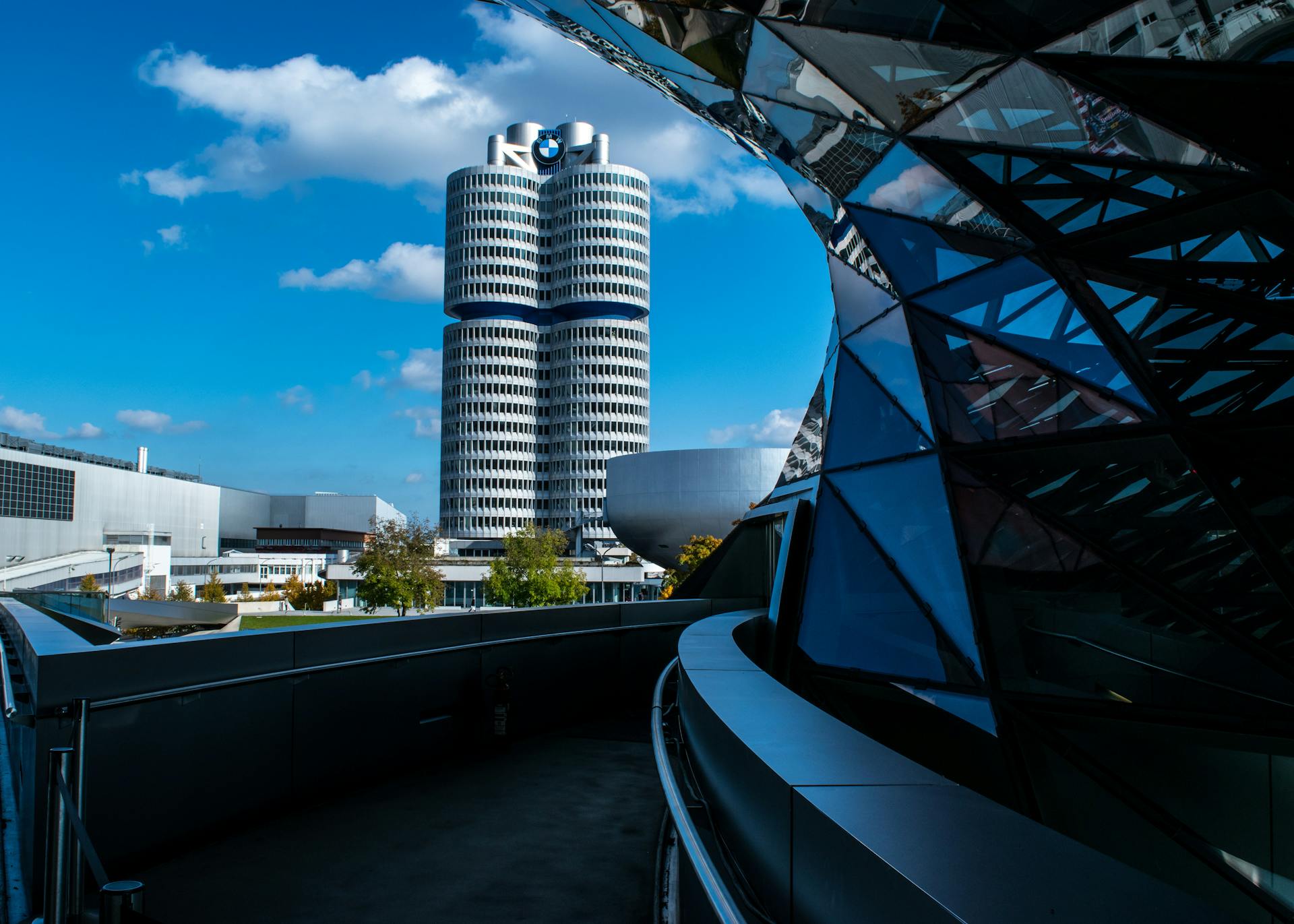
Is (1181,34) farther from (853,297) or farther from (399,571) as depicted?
(399,571)

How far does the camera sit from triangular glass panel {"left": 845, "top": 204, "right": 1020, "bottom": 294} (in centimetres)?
849

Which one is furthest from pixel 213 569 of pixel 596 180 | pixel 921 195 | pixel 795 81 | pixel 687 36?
pixel 921 195

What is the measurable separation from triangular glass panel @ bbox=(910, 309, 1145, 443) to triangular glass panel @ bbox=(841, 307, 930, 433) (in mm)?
185

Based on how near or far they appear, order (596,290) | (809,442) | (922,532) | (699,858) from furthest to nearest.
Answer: (596,290)
(809,442)
(922,532)
(699,858)

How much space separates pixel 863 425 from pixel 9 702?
8.28 metres

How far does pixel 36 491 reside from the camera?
305 ft

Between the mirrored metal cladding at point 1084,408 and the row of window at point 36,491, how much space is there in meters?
96.0

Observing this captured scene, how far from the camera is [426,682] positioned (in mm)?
9828

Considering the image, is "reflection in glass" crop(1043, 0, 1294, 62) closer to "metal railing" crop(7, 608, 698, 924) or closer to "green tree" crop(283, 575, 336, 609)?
"metal railing" crop(7, 608, 698, 924)

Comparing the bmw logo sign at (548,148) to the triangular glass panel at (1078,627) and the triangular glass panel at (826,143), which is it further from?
the triangular glass panel at (1078,627)

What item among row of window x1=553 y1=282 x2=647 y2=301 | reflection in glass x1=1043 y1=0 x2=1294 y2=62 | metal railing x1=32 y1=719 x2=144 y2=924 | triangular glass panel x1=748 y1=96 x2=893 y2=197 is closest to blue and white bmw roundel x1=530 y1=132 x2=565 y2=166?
row of window x1=553 y1=282 x2=647 y2=301

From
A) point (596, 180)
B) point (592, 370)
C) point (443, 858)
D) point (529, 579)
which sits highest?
point (596, 180)

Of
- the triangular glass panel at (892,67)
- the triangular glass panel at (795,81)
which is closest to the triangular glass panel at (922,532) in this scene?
the triangular glass panel at (892,67)

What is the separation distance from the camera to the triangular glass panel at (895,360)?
376 inches
